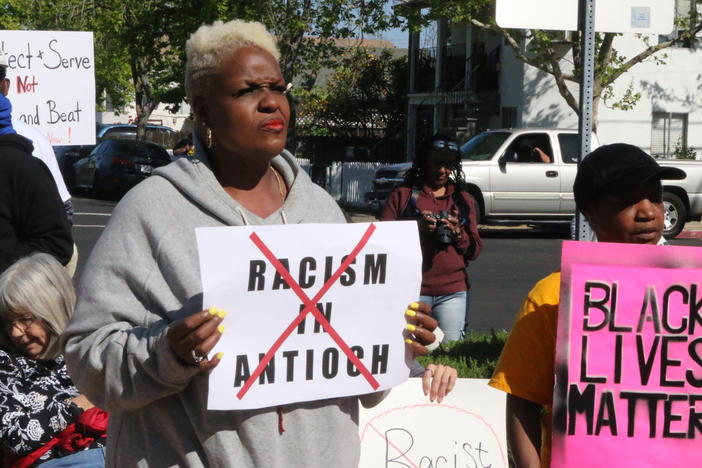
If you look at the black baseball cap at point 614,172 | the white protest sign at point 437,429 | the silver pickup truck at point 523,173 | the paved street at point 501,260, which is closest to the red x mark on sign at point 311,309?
the black baseball cap at point 614,172

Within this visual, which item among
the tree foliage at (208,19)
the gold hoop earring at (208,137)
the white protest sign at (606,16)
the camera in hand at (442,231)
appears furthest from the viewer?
the tree foliage at (208,19)

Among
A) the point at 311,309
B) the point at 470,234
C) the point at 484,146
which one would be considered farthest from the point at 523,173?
the point at 311,309

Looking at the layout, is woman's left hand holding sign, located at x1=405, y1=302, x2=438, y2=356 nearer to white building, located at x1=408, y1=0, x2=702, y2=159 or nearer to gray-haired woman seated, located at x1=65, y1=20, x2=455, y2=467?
gray-haired woman seated, located at x1=65, y1=20, x2=455, y2=467

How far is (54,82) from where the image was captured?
300 inches

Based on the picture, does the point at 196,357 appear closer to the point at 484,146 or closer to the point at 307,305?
the point at 307,305

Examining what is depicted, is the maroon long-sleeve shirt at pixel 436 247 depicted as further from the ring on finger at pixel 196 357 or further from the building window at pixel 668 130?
the building window at pixel 668 130

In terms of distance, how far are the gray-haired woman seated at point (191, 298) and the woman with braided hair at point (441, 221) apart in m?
4.10

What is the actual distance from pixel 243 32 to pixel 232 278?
585mm

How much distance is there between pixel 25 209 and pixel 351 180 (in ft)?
75.7

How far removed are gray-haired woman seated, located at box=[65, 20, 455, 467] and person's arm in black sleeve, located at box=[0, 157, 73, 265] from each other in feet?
7.10

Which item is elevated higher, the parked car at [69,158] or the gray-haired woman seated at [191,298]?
the gray-haired woman seated at [191,298]

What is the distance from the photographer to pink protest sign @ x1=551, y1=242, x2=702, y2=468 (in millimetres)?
2652

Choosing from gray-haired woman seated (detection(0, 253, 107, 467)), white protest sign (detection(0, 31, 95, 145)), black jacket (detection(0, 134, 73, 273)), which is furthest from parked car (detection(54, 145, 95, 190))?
gray-haired woman seated (detection(0, 253, 107, 467))

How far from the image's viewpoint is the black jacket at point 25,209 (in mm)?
4594
